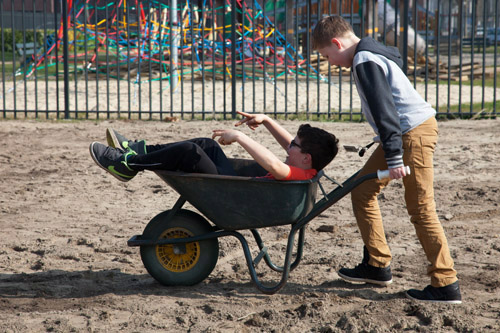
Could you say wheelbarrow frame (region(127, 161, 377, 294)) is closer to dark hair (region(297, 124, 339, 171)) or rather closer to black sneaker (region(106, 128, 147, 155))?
dark hair (region(297, 124, 339, 171))

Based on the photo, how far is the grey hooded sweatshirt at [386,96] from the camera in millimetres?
3086

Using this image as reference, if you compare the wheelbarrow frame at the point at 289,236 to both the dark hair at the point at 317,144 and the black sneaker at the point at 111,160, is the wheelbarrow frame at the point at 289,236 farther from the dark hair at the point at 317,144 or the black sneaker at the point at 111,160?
the black sneaker at the point at 111,160

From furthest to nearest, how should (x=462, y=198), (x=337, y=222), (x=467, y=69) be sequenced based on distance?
1. (x=467, y=69)
2. (x=462, y=198)
3. (x=337, y=222)

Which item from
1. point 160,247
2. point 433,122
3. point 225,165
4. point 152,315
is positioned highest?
point 433,122

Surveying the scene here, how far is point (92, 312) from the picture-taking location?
10.8ft

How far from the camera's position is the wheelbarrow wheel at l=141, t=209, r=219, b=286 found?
357 centimetres

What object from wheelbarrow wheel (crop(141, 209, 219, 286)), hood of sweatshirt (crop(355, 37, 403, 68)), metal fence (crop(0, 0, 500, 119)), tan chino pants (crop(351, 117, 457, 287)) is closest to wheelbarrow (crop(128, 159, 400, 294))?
wheelbarrow wheel (crop(141, 209, 219, 286))

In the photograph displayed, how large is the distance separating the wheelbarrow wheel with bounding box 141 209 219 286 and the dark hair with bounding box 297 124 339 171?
688mm

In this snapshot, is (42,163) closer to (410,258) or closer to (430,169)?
(410,258)

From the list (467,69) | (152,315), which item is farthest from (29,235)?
(467,69)

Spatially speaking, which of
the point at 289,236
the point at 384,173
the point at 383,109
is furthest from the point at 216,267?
the point at 383,109

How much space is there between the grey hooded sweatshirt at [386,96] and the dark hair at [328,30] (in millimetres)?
118

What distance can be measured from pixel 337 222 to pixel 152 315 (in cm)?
211

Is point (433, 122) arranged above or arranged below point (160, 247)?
above
